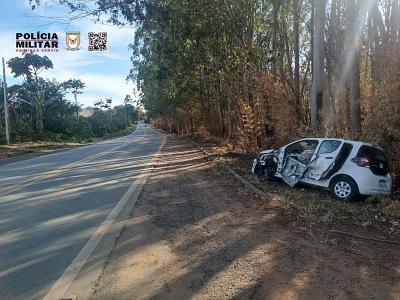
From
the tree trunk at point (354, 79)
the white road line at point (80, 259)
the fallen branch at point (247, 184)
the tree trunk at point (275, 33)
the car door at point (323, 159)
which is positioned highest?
the tree trunk at point (275, 33)

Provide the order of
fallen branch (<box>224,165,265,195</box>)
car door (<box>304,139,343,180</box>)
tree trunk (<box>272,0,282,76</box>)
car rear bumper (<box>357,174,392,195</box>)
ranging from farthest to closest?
tree trunk (<box>272,0,282,76</box>) → fallen branch (<box>224,165,265,195</box>) → car door (<box>304,139,343,180</box>) → car rear bumper (<box>357,174,392,195</box>)

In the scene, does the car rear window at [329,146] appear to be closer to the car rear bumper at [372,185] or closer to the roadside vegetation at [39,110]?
the car rear bumper at [372,185]

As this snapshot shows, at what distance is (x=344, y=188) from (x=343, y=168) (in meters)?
0.45

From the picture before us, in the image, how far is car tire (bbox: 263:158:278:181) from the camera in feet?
42.6

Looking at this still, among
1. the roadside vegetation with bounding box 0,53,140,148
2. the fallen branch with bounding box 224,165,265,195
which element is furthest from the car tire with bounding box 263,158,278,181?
the roadside vegetation with bounding box 0,53,140,148

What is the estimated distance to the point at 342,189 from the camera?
10.1m

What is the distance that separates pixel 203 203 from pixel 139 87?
3969 cm

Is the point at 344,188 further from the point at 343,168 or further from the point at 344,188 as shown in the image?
the point at 343,168

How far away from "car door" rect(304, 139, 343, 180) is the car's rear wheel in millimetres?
399

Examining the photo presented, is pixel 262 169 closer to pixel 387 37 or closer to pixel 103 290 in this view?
pixel 387 37

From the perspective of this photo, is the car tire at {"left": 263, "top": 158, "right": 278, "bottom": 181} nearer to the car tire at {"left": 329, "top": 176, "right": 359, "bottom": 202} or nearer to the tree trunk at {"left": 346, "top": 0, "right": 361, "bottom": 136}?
the tree trunk at {"left": 346, "top": 0, "right": 361, "bottom": 136}

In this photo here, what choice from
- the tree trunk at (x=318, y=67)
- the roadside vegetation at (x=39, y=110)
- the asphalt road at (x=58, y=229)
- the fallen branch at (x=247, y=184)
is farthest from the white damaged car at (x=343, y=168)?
the roadside vegetation at (x=39, y=110)

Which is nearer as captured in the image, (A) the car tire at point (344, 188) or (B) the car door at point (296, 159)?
(A) the car tire at point (344, 188)

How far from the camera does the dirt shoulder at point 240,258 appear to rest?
4824mm
